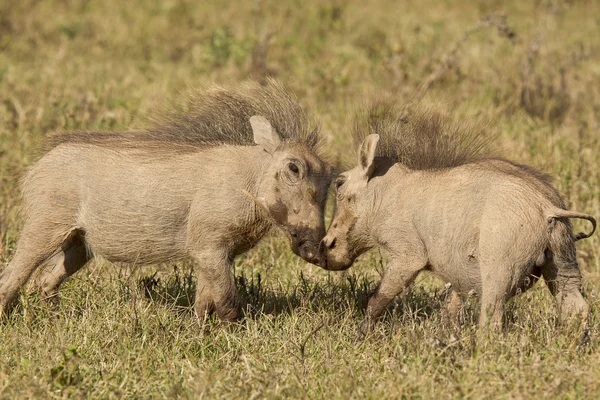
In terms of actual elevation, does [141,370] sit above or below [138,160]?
below

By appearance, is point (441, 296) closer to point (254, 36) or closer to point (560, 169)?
point (560, 169)

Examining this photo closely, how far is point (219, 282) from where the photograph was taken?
4840 millimetres

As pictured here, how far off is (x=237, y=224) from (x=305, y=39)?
6.16 m

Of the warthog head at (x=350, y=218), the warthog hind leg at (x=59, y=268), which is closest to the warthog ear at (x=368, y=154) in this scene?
the warthog head at (x=350, y=218)

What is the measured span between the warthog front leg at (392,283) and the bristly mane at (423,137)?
0.58 meters

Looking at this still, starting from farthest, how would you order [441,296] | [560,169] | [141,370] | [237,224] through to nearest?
[560,169]
[441,296]
[237,224]
[141,370]

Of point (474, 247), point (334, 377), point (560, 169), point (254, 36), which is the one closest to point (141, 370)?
point (334, 377)

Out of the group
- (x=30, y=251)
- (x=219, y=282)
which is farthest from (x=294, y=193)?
(x=30, y=251)

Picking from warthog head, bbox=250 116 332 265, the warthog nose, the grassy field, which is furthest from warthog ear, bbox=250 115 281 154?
the grassy field

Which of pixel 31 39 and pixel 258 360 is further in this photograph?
pixel 31 39

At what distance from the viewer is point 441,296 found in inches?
204

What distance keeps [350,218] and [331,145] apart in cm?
226

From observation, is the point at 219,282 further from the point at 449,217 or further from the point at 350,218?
the point at 449,217

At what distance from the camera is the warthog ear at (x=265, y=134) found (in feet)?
16.4
